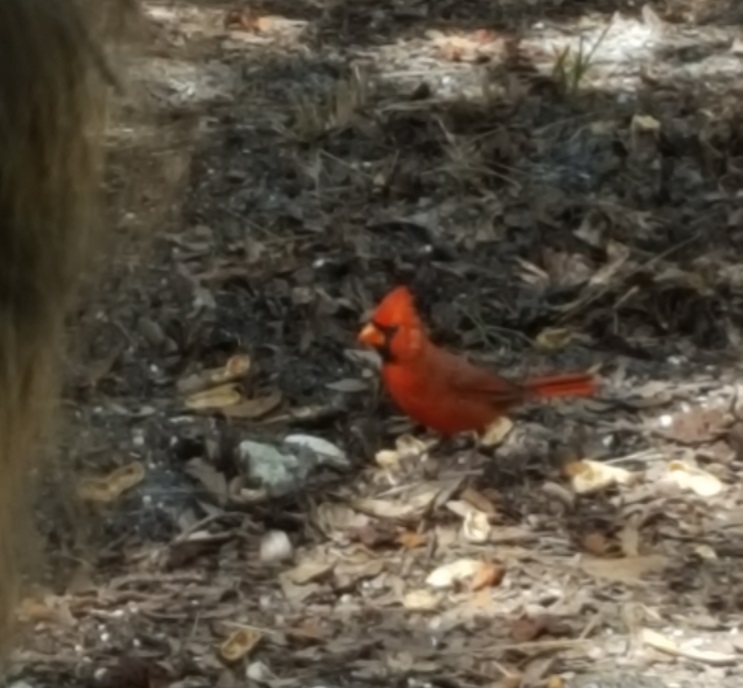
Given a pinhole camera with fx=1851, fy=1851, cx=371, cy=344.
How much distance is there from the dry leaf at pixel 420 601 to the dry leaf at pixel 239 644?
23cm

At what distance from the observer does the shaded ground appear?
2.52 m

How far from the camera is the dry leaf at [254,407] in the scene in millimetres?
3105

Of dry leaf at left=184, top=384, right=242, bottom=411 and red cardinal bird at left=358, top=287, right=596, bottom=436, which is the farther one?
dry leaf at left=184, top=384, right=242, bottom=411

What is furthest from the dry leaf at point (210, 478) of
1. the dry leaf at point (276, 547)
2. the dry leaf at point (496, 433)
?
the dry leaf at point (496, 433)

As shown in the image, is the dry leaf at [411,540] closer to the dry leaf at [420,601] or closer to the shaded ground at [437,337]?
the shaded ground at [437,337]

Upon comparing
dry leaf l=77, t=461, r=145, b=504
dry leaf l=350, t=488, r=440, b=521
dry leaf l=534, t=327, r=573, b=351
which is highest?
dry leaf l=534, t=327, r=573, b=351

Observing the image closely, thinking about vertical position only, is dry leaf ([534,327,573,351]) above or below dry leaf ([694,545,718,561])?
above

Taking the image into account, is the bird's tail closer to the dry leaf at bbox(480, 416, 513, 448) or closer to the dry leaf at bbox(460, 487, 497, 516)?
the dry leaf at bbox(480, 416, 513, 448)

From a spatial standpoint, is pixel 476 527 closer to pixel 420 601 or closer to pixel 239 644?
pixel 420 601

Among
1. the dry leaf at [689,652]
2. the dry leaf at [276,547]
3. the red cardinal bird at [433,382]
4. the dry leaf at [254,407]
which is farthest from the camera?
the dry leaf at [254,407]

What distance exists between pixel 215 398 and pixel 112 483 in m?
0.32

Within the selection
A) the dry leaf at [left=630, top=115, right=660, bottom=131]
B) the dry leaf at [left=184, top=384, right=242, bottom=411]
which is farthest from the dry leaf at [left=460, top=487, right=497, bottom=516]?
the dry leaf at [left=630, top=115, right=660, bottom=131]

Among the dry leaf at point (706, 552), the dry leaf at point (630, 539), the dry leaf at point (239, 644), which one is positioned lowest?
the dry leaf at point (239, 644)

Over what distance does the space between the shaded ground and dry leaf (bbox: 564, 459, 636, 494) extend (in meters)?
0.01
